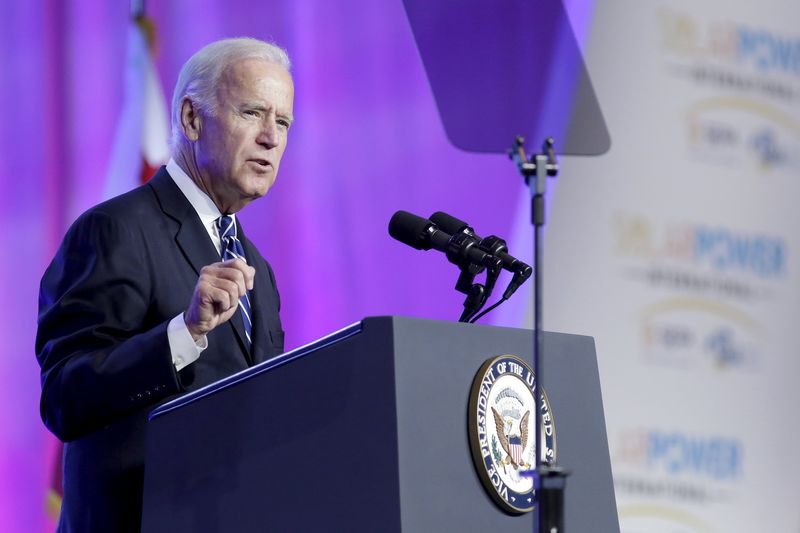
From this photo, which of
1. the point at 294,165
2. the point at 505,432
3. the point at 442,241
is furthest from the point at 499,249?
the point at 294,165

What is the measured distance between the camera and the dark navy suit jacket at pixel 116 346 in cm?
176

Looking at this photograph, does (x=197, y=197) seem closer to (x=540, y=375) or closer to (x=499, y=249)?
(x=499, y=249)

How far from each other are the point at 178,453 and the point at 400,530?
45 centimetres

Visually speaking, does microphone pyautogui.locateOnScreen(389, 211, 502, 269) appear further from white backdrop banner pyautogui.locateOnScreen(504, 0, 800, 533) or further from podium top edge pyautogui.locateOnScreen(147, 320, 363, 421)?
Result: white backdrop banner pyautogui.locateOnScreen(504, 0, 800, 533)

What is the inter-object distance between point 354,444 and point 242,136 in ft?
3.39

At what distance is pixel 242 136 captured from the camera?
2.26 meters

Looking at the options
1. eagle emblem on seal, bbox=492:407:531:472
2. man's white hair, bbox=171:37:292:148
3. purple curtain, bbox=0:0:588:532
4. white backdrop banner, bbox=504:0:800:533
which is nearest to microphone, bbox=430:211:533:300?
eagle emblem on seal, bbox=492:407:531:472

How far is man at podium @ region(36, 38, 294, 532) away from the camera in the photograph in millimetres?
1746

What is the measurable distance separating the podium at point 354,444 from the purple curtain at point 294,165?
59.2 inches

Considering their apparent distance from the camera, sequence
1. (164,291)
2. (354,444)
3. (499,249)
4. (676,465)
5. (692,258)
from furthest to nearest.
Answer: (692,258), (676,465), (164,291), (499,249), (354,444)

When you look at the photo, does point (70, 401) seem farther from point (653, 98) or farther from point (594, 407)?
point (653, 98)

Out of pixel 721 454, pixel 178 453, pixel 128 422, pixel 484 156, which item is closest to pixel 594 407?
pixel 178 453

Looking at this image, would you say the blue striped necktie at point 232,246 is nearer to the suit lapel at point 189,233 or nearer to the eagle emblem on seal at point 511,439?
the suit lapel at point 189,233

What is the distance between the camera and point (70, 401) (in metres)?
1.79
